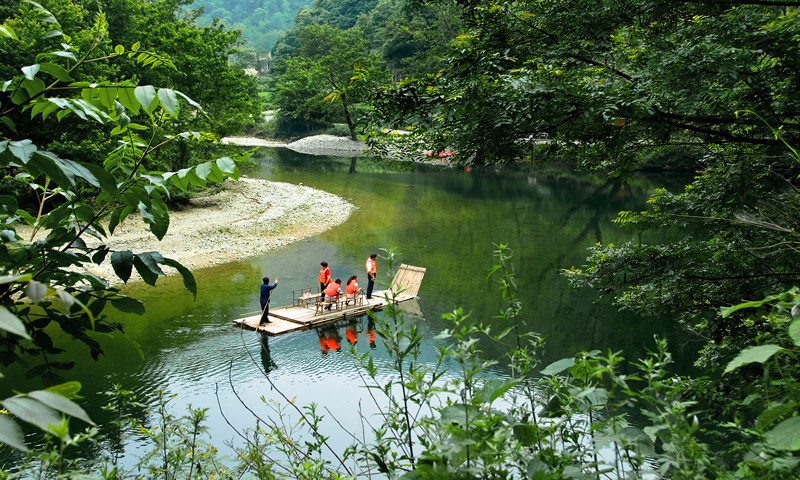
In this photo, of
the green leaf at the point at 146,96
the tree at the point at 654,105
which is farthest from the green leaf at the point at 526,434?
the tree at the point at 654,105

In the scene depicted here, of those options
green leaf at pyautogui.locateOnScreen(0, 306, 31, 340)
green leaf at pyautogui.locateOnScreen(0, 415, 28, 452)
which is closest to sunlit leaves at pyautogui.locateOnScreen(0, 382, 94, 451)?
green leaf at pyautogui.locateOnScreen(0, 415, 28, 452)

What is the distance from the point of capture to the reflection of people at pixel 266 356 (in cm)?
1083

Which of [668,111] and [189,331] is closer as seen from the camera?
[668,111]

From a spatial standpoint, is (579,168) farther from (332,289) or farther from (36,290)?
(36,290)

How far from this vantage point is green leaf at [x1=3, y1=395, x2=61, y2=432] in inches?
30.9

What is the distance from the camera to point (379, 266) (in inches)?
669

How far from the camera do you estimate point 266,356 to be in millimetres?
11258

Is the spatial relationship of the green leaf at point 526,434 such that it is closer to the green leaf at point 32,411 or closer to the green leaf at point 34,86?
the green leaf at point 32,411

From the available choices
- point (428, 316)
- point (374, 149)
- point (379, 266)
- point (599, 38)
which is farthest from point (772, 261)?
point (379, 266)

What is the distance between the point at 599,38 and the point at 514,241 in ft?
49.0

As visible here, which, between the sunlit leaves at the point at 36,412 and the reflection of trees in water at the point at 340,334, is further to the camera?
the reflection of trees in water at the point at 340,334

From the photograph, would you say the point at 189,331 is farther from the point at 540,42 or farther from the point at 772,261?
the point at 772,261

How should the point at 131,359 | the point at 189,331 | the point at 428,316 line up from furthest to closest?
the point at 428,316, the point at 189,331, the point at 131,359

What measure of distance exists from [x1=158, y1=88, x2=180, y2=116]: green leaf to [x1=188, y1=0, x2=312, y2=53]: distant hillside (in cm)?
15612
